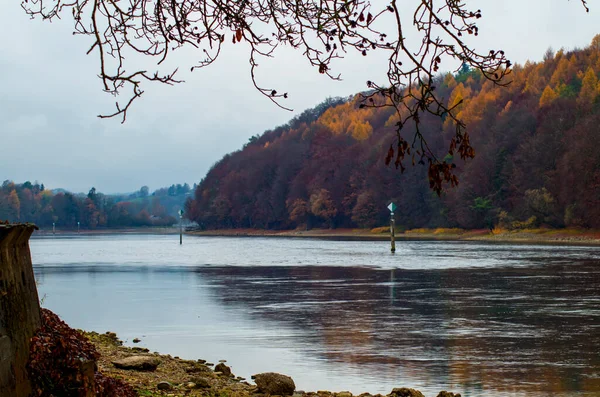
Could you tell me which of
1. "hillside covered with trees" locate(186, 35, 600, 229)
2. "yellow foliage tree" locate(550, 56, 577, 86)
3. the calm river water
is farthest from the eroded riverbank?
the calm river water

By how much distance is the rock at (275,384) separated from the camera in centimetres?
941

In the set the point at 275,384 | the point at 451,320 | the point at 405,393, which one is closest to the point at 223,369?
the point at 275,384

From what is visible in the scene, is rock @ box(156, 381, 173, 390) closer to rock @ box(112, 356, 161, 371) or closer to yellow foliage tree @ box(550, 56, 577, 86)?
rock @ box(112, 356, 161, 371)

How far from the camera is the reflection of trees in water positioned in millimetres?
10891

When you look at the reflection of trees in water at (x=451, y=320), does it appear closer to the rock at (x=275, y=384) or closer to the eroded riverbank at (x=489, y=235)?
the rock at (x=275, y=384)

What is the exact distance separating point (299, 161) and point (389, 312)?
134 metres

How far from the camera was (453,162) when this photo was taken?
251ft

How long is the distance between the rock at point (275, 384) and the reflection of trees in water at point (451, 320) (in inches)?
70.9

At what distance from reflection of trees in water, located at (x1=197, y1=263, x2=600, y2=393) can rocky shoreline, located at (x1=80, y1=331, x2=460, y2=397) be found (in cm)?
169

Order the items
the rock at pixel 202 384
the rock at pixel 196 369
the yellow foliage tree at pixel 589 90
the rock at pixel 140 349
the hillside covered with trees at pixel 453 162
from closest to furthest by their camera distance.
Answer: the rock at pixel 202 384
the rock at pixel 196 369
the rock at pixel 140 349
the hillside covered with trees at pixel 453 162
the yellow foliage tree at pixel 589 90

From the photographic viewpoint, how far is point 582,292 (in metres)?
21.8

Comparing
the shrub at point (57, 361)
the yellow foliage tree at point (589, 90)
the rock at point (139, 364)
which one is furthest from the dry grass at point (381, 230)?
the shrub at point (57, 361)

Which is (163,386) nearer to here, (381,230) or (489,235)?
(489,235)

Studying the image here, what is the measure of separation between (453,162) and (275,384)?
2701 inches
